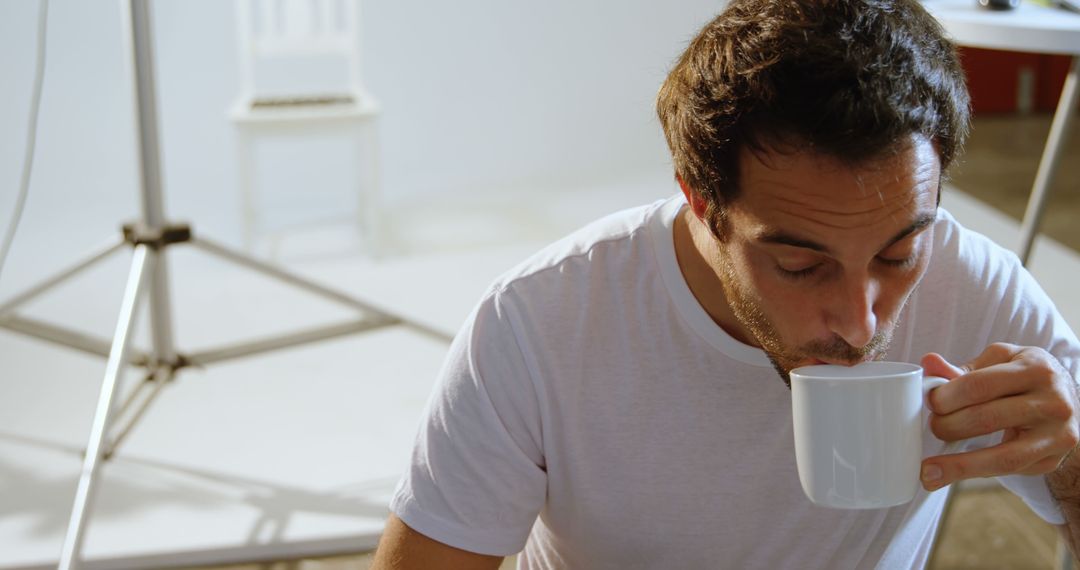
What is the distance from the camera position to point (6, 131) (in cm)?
406

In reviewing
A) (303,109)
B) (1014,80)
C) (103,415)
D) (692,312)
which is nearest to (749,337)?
(692,312)

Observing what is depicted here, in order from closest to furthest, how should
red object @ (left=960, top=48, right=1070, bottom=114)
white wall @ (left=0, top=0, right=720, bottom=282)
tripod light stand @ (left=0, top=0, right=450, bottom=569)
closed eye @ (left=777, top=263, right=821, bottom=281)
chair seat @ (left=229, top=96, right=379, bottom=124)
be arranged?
closed eye @ (left=777, top=263, right=821, bottom=281), tripod light stand @ (left=0, top=0, right=450, bottom=569), chair seat @ (left=229, top=96, right=379, bottom=124), white wall @ (left=0, top=0, right=720, bottom=282), red object @ (left=960, top=48, right=1070, bottom=114)

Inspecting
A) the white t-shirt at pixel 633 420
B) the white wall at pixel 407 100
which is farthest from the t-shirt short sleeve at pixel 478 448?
the white wall at pixel 407 100

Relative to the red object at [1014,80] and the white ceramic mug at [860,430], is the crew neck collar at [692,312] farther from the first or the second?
the red object at [1014,80]

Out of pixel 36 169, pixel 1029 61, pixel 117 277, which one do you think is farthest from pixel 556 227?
pixel 1029 61

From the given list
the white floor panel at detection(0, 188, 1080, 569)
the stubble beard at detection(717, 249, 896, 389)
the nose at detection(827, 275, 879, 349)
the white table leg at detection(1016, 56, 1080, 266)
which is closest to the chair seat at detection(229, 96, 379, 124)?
the white floor panel at detection(0, 188, 1080, 569)

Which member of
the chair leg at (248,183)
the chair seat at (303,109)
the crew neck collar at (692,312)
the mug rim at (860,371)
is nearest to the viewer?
the mug rim at (860,371)

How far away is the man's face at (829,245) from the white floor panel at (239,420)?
1122 millimetres

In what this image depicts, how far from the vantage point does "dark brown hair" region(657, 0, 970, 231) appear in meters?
0.77

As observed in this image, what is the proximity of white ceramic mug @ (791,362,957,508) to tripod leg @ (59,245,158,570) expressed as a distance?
104cm

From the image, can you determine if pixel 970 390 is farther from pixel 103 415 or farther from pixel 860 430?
pixel 103 415

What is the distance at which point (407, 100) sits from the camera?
171 inches

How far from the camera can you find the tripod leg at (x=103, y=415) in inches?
59.4

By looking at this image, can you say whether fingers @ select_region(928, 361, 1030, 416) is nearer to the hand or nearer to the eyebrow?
the hand
